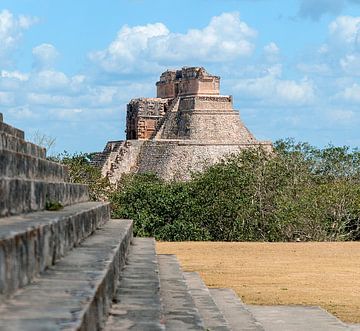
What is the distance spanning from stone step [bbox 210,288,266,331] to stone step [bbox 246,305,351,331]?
0.91ft

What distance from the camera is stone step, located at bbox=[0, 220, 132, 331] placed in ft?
11.6

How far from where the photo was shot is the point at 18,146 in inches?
294

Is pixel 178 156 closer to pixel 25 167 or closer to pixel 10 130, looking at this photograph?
pixel 10 130

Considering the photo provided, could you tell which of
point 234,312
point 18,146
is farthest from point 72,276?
point 234,312

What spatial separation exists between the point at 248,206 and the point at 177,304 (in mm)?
25475

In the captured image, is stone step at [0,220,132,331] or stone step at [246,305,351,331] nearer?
stone step at [0,220,132,331]

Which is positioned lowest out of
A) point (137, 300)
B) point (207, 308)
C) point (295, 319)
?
point (295, 319)

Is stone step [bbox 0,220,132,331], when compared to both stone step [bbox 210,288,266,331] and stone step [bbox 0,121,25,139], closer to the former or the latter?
stone step [bbox 0,121,25,139]

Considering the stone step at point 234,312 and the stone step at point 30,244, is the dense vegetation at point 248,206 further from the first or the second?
the stone step at point 30,244

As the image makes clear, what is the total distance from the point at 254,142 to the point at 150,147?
8559 millimetres

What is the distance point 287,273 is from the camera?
642 inches

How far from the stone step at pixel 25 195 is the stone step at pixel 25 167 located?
133 mm

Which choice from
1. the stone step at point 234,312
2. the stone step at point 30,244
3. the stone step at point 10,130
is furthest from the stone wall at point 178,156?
the stone step at point 30,244

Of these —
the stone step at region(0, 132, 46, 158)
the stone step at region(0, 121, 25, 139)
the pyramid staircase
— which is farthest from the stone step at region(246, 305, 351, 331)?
the stone step at region(0, 121, 25, 139)
